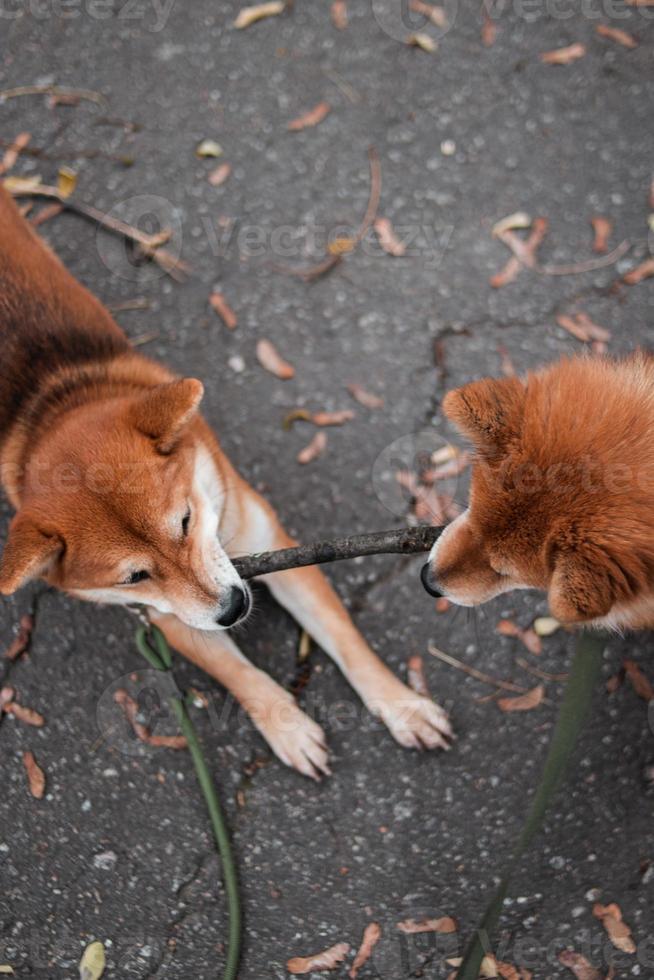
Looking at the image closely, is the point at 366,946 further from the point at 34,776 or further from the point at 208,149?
the point at 208,149

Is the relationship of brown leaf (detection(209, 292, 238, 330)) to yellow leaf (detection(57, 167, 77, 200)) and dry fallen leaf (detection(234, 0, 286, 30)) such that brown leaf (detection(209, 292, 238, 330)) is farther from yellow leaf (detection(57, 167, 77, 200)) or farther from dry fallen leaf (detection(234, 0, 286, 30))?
dry fallen leaf (detection(234, 0, 286, 30))

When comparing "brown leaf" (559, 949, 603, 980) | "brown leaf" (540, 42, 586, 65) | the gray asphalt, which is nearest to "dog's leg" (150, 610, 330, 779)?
the gray asphalt

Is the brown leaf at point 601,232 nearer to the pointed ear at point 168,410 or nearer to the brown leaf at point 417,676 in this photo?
the brown leaf at point 417,676

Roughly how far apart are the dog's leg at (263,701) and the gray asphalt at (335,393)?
0.41ft

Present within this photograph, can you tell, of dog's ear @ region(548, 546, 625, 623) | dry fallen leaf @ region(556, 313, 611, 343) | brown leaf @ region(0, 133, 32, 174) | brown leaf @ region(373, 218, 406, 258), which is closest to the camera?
dog's ear @ region(548, 546, 625, 623)

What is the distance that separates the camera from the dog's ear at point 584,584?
2.15 m

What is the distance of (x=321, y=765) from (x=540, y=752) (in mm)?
878

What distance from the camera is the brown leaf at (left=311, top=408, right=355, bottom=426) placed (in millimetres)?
3838

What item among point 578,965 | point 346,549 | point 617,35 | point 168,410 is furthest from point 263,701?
point 617,35

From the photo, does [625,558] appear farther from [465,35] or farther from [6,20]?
[6,20]

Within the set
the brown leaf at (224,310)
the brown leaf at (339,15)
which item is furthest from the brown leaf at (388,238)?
the brown leaf at (339,15)

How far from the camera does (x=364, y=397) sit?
3.87 m

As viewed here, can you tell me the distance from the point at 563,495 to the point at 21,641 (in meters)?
2.49

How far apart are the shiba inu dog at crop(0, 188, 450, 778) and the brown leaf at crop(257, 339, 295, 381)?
2.00 feet
